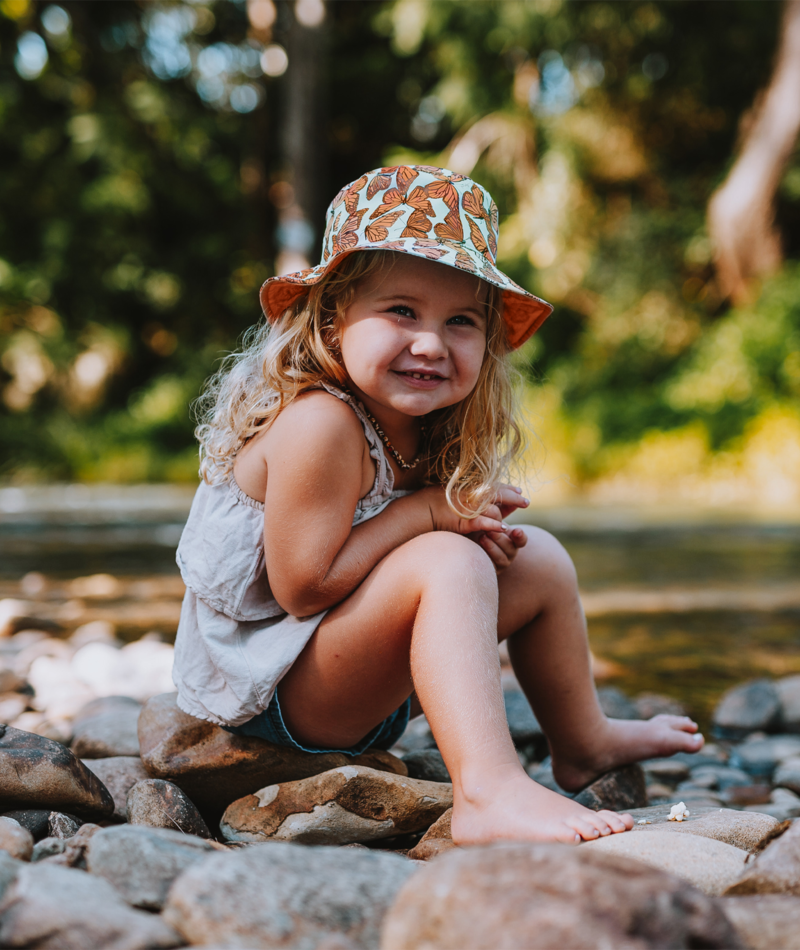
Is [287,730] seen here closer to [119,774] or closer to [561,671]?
[119,774]

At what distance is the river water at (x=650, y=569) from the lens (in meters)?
3.09

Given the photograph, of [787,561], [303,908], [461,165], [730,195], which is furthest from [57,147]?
[303,908]

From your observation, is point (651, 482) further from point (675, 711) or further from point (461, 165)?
point (675, 711)

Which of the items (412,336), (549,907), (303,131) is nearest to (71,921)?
(549,907)

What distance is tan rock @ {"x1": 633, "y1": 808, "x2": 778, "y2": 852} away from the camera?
1.32 m

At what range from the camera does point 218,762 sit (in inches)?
66.4

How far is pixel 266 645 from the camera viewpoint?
5.41 feet

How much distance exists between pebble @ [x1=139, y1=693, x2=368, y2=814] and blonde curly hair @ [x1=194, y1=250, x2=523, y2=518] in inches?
20.1

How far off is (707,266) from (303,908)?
40.8ft

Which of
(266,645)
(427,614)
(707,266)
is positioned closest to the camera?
(427,614)

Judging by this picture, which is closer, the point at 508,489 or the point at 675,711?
the point at 508,489

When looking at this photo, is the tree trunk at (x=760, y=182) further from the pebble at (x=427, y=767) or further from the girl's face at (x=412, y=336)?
the pebble at (x=427, y=767)

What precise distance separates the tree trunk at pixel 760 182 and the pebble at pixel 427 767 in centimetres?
998

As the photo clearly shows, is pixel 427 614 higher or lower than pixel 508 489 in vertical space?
lower
